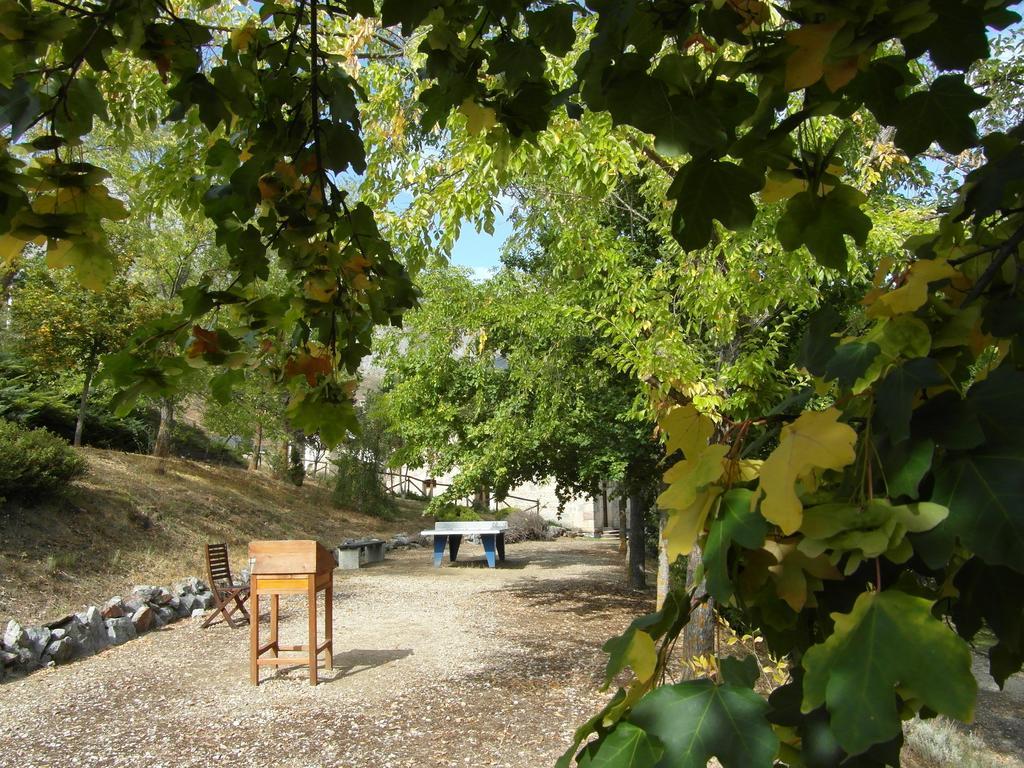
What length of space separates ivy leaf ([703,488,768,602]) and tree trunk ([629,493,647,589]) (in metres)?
10.5

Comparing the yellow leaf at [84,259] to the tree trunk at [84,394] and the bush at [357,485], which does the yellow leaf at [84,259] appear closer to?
the tree trunk at [84,394]

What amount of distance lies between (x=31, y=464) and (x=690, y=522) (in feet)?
32.5

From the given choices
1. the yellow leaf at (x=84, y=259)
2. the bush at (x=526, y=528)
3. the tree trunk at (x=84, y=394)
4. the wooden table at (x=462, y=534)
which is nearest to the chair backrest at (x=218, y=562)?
the tree trunk at (x=84, y=394)

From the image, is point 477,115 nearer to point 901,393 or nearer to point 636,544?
point 901,393

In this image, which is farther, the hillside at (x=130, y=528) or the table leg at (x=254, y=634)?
the hillside at (x=130, y=528)

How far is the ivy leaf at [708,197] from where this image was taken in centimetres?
85

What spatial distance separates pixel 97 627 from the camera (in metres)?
6.91

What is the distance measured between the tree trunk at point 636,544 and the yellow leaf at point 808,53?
10.5 metres

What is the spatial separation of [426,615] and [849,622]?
346 inches

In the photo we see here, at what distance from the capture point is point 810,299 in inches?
191

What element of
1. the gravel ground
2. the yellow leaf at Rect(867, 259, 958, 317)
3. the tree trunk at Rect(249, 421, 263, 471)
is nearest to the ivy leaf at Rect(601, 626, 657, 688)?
the yellow leaf at Rect(867, 259, 958, 317)

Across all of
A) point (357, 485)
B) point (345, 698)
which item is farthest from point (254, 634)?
point (357, 485)

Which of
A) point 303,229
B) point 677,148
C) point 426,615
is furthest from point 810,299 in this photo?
point 426,615

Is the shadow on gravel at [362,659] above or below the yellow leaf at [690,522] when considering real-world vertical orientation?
below
